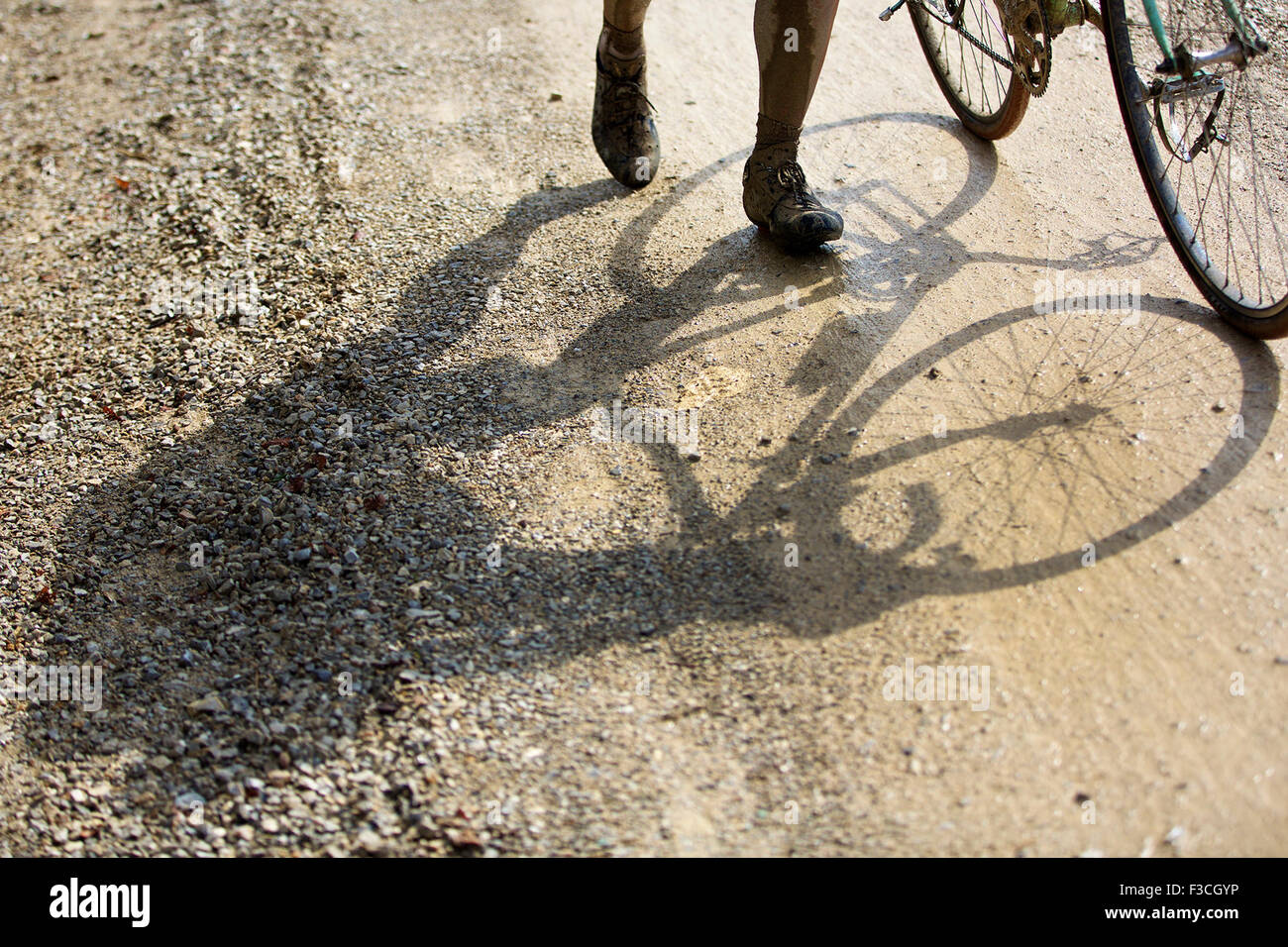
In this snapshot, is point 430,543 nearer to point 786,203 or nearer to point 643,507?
point 643,507

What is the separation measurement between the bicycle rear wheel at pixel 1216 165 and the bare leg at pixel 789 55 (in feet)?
3.03

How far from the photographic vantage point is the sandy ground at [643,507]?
2318mm

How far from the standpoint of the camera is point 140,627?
2936 millimetres

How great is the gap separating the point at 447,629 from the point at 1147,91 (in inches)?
105

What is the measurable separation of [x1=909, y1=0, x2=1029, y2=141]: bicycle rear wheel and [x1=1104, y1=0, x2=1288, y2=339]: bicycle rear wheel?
0.57 meters

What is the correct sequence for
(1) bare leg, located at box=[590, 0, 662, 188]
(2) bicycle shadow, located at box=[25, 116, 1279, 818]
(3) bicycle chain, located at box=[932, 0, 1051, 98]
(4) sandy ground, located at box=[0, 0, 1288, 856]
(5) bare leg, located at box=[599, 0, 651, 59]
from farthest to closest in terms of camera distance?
(1) bare leg, located at box=[590, 0, 662, 188], (5) bare leg, located at box=[599, 0, 651, 59], (3) bicycle chain, located at box=[932, 0, 1051, 98], (2) bicycle shadow, located at box=[25, 116, 1279, 818], (4) sandy ground, located at box=[0, 0, 1288, 856]

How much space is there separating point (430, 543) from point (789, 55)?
6.96ft

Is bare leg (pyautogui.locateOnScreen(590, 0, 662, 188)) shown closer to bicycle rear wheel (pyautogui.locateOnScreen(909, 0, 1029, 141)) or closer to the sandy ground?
the sandy ground

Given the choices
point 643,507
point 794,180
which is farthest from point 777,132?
point 643,507

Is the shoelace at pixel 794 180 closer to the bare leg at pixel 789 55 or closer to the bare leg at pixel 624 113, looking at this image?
the bare leg at pixel 789 55

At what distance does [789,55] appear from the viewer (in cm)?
355

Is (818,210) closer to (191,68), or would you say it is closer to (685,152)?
(685,152)

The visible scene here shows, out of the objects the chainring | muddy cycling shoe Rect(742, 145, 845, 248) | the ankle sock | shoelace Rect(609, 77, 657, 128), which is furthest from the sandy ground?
the chainring

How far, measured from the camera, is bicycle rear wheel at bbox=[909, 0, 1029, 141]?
4094 mm
